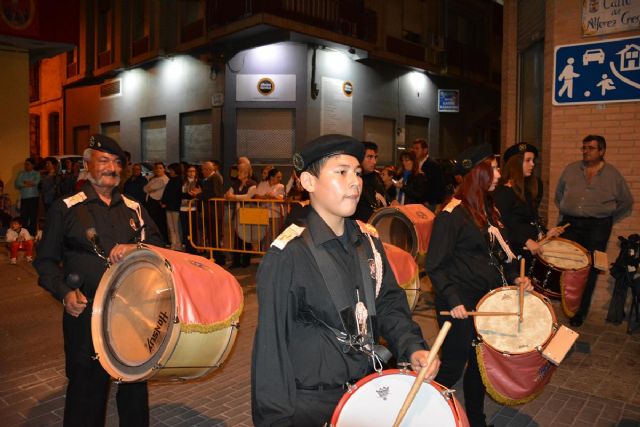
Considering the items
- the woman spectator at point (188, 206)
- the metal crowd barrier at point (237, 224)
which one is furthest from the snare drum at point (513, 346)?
the woman spectator at point (188, 206)

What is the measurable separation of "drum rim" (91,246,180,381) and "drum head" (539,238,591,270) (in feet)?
15.8

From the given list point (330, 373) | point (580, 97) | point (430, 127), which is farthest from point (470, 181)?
point (430, 127)

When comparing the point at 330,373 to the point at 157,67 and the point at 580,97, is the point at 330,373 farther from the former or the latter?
the point at 157,67

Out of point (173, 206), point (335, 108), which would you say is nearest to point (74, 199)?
point (173, 206)

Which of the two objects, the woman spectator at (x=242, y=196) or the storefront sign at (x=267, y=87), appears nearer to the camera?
the woman spectator at (x=242, y=196)

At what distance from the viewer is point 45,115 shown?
108 ft

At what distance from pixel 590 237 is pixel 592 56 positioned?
A: 2487mm

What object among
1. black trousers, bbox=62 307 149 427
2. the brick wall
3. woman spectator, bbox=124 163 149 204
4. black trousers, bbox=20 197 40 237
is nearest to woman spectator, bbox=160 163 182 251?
woman spectator, bbox=124 163 149 204

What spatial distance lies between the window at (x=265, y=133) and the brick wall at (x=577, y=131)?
474 inches

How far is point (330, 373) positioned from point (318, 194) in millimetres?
736

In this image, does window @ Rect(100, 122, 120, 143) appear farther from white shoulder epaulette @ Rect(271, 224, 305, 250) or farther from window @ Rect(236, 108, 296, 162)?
white shoulder epaulette @ Rect(271, 224, 305, 250)

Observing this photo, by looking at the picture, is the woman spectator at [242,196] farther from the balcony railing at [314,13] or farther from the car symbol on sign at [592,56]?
the balcony railing at [314,13]

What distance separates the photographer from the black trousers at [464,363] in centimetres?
397

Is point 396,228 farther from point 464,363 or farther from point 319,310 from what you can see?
point 319,310
